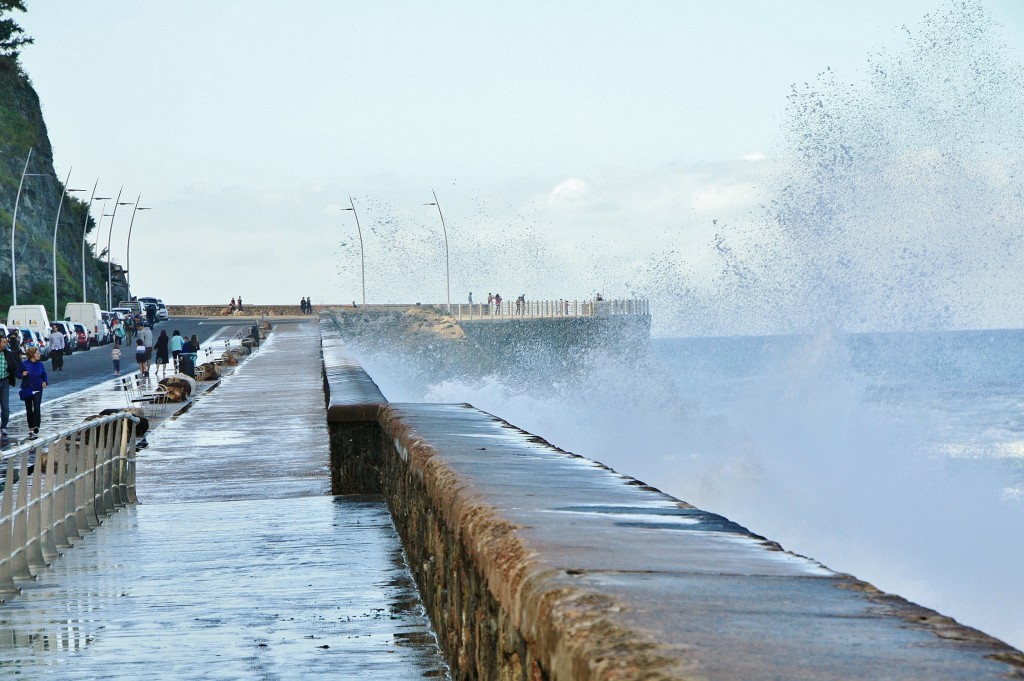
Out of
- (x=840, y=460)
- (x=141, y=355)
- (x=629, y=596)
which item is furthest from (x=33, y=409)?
(x=629, y=596)

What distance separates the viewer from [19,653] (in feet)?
20.2

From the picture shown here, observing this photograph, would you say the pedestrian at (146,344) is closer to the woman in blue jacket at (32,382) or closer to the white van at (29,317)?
the white van at (29,317)

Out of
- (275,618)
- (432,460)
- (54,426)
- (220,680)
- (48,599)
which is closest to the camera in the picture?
(220,680)

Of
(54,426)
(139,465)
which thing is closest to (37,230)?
(54,426)

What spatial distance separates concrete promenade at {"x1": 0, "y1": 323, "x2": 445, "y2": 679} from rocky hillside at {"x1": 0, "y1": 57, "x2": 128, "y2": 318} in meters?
71.3

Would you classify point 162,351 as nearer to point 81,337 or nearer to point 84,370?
point 84,370

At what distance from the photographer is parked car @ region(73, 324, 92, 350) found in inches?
2486

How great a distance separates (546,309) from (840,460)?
79847 mm

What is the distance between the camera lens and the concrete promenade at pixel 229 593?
589cm

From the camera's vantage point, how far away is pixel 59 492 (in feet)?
32.8

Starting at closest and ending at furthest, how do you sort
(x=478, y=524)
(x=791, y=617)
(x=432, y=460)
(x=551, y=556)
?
1. (x=791, y=617)
2. (x=551, y=556)
3. (x=478, y=524)
4. (x=432, y=460)

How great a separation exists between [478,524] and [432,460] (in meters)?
1.85

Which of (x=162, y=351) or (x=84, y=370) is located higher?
(x=162, y=351)

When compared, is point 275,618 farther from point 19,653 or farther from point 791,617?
point 791,617
